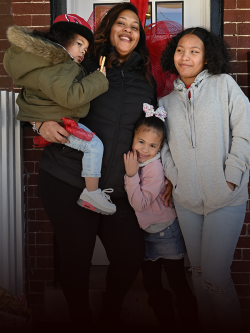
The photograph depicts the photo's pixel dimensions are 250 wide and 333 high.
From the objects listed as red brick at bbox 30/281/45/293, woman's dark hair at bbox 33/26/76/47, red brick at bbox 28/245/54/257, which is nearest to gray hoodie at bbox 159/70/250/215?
woman's dark hair at bbox 33/26/76/47

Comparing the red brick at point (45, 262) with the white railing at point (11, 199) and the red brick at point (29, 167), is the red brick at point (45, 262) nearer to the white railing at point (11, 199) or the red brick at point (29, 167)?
the white railing at point (11, 199)

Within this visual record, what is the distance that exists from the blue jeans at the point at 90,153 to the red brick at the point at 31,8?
1328 millimetres

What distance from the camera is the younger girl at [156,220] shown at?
1962 mm

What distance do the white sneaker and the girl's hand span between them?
0.21m

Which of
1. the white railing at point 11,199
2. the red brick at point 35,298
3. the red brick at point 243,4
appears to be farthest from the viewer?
the red brick at point 35,298

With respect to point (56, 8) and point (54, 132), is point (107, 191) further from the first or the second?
point (56, 8)

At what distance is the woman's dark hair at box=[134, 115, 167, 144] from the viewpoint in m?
1.95

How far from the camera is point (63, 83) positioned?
5.61 feet

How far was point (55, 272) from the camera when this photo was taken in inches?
→ 108

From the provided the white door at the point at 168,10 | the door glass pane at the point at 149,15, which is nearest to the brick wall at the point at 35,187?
the white door at the point at 168,10

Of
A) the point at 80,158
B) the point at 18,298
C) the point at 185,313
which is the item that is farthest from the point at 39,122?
the point at 185,313

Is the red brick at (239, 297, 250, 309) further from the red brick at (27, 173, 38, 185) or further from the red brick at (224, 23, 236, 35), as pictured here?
the red brick at (224, 23, 236, 35)

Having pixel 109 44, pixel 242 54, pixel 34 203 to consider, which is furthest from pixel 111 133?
pixel 242 54

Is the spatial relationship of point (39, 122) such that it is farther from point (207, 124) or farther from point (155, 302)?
point (155, 302)
